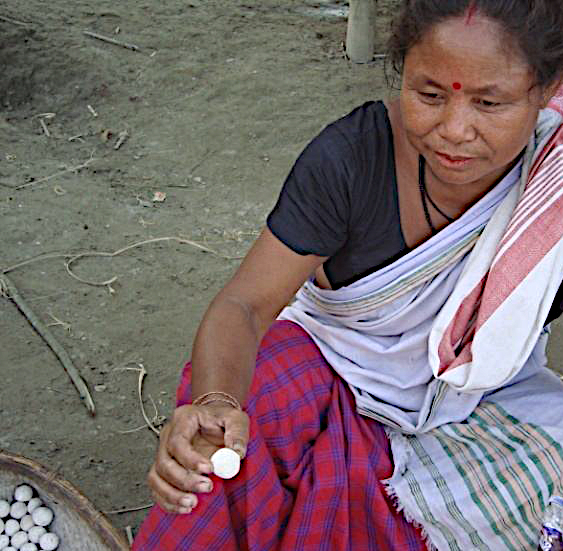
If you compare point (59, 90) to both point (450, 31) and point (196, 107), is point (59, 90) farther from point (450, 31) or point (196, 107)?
point (450, 31)

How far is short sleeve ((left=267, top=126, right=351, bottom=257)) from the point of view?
160 cm

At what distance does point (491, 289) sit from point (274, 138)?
258 cm

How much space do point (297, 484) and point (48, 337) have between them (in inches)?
54.1

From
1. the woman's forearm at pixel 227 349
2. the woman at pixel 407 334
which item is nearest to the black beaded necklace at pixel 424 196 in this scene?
the woman at pixel 407 334

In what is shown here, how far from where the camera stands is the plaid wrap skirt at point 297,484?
4.73 ft

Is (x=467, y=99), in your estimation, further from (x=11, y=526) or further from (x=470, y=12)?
(x=11, y=526)

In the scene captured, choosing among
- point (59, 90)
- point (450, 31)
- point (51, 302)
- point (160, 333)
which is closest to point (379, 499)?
point (450, 31)

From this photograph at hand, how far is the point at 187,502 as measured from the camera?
1288mm

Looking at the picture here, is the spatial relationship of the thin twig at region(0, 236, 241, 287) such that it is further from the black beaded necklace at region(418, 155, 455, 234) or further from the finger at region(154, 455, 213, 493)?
the finger at region(154, 455, 213, 493)

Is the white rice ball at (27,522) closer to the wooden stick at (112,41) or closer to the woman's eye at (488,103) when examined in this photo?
A: the woman's eye at (488,103)

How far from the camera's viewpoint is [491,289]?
4.96 ft

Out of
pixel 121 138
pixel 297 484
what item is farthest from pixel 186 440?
pixel 121 138

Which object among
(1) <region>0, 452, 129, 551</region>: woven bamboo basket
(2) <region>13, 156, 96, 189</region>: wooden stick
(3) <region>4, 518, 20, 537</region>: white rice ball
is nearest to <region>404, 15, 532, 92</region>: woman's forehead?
(1) <region>0, 452, 129, 551</region>: woven bamboo basket

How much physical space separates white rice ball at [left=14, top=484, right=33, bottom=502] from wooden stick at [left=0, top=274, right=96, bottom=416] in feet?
1.90
